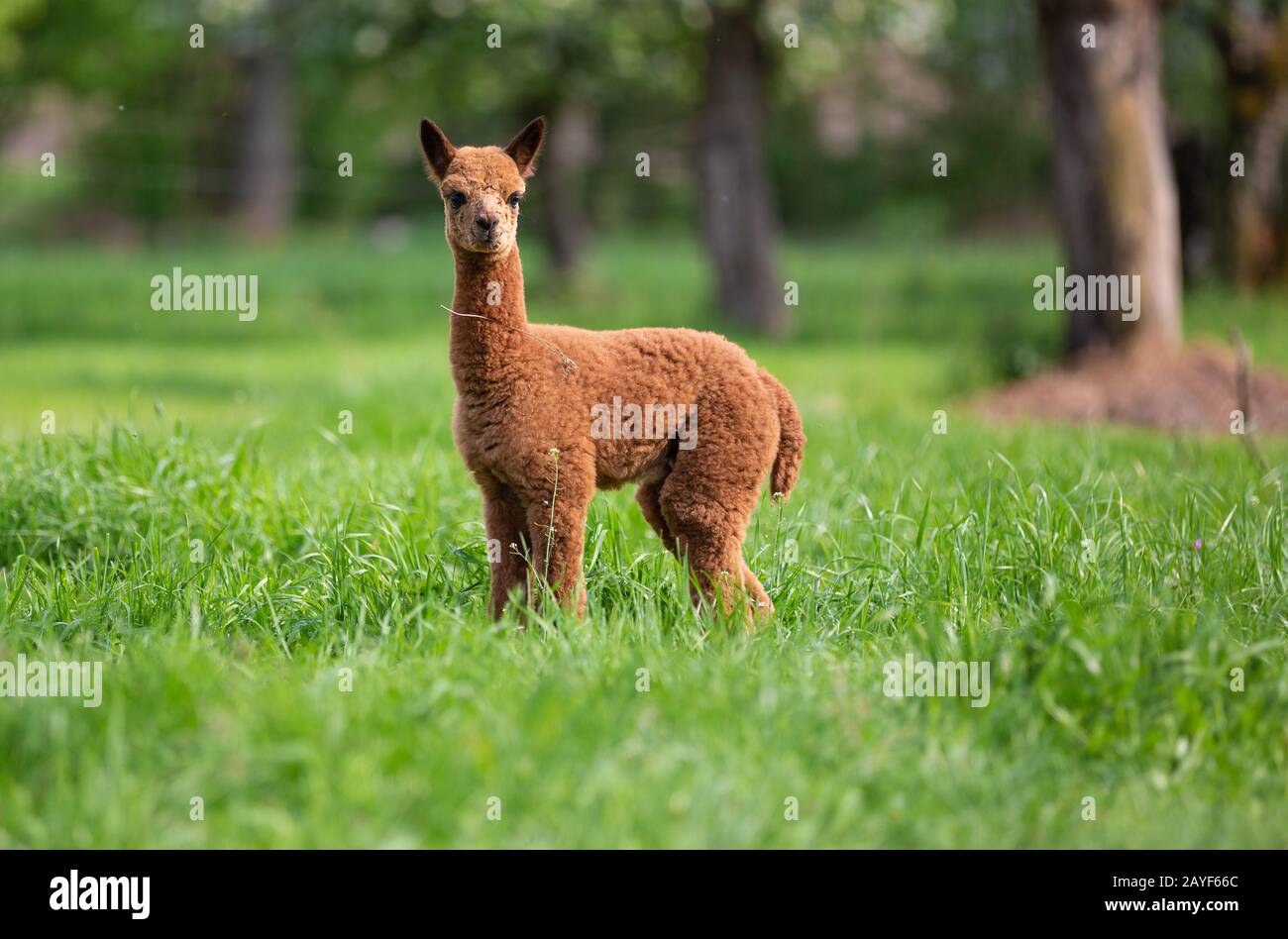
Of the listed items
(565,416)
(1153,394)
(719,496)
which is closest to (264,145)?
(1153,394)

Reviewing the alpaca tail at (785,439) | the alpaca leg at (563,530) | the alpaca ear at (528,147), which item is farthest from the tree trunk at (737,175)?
the alpaca leg at (563,530)

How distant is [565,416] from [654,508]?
0.58 meters

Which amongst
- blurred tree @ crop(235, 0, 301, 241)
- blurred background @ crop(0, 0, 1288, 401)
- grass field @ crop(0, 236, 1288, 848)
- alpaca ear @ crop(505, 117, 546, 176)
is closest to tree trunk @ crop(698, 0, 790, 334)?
blurred background @ crop(0, 0, 1288, 401)

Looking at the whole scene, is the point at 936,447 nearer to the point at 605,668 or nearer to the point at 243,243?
the point at 605,668

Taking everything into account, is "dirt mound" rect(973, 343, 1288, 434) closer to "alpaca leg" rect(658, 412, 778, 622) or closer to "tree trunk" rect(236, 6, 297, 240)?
"alpaca leg" rect(658, 412, 778, 622)

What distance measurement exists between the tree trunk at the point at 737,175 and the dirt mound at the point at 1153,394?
16.0 feet

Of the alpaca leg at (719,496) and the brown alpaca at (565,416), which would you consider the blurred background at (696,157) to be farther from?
the alpaca leg at (719,496)

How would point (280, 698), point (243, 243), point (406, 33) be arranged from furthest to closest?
point (243, 243), point (406, 33), point (280, 698)

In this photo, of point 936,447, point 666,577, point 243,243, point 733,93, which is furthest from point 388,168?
point 666,577

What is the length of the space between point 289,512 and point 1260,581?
12.6 ft

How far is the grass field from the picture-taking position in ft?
Result: 10.7

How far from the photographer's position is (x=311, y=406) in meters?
9.30

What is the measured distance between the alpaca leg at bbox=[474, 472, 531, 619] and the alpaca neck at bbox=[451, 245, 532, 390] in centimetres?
39

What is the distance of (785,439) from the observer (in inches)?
180
